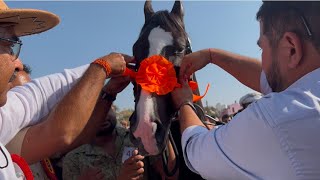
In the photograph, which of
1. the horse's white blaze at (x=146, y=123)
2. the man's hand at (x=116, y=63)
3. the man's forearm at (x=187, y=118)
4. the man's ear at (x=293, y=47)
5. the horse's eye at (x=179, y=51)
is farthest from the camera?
the horse's eye at (x=179, y=51)

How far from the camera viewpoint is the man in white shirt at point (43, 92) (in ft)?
6.03

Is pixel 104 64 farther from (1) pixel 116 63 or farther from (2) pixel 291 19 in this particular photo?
(2) pixel 291 19

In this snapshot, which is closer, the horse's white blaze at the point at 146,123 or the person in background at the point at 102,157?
the horse's white blaze at the point at 146,123

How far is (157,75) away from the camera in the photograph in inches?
85.0

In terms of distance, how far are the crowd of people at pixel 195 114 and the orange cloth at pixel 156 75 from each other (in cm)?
7

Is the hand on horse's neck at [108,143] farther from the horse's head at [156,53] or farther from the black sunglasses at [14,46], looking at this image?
the black sunglasses at [14,46]

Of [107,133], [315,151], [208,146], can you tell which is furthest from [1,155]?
[107,133]

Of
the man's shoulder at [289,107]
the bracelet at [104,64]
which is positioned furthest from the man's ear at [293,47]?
the bracelet at [104,64]

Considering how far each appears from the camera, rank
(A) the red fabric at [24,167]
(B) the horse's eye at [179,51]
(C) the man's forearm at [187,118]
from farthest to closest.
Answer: (B) the horse's eye at [179,51] < (C) the man's forearm at [187,118] < (A) the red fabric at [24,167]

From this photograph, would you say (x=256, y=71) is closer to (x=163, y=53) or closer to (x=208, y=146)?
(x=163, y=53)

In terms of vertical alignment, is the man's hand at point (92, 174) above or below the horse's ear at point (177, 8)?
below

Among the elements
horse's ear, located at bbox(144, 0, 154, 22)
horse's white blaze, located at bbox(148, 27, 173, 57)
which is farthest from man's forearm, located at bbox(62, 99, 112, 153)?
horse's ear, located at bbox(144, 0, 154, 22)

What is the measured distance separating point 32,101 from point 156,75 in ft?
2.38

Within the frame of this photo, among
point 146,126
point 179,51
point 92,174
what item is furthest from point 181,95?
point 92,174
